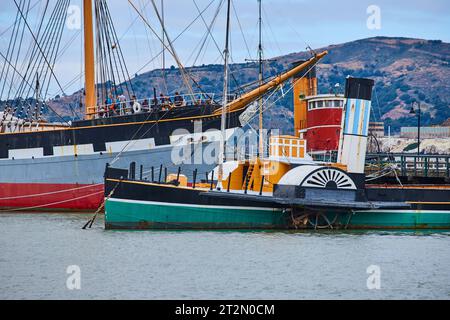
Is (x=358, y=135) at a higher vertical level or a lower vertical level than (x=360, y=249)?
higher

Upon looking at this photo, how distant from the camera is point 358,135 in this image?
45000mm

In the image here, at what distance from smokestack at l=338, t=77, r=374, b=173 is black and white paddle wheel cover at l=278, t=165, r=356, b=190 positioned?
5.05 feet

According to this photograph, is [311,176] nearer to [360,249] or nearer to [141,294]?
[360,249]

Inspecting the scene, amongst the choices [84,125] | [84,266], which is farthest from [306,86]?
[84,266]

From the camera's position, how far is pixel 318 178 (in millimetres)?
42625

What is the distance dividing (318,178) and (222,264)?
9.33 m

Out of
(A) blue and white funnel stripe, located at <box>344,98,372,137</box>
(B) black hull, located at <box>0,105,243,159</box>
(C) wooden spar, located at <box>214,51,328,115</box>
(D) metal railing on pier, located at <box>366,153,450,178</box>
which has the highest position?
(C) wooden spar, located at <box>214,51,328,115</box>

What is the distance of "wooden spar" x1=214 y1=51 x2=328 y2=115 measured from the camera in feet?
170

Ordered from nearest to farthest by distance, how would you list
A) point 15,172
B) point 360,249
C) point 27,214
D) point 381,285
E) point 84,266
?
point 381,285
point 84,266
point 360,249
point 27,214
point 15,172

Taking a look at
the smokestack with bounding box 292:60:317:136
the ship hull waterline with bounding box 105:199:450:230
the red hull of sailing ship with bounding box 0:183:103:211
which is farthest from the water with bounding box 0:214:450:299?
the smokestack with bounding box 292:60:317:136

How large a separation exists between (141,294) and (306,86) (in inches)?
1675

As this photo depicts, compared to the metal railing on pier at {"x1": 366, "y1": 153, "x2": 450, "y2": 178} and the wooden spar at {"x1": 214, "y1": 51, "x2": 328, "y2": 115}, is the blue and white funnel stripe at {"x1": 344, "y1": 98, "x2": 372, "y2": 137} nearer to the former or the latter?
the metal railing on pier at {"x1": 366, "y1": 153, "x2": 450, "y2": 178}

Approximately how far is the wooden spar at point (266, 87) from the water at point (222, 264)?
Result: 37.7ft
